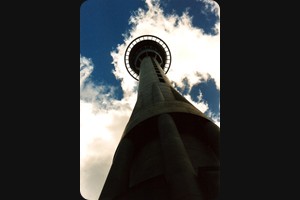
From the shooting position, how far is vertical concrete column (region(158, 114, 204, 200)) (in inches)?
391

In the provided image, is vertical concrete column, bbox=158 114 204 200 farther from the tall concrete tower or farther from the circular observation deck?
the circular observation deck

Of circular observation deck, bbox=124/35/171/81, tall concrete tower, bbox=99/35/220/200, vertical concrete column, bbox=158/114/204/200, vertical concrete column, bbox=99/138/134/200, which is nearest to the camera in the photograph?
vertical concrete column, bbox=158/114/204/200

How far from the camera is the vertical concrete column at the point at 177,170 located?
9.93 m

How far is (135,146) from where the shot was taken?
18.2 m

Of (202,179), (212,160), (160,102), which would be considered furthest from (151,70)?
(202,179)

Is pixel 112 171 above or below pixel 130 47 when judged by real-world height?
below

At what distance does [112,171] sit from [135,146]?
10.4 ft

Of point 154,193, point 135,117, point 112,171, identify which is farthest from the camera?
point 135,117

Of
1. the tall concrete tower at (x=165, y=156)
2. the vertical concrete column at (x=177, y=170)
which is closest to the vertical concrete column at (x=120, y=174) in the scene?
the tall concrete tower at (x=165, y=156)

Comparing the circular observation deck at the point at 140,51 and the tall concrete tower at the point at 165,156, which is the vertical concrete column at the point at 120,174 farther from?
the circular observation deck at the point at 140,51

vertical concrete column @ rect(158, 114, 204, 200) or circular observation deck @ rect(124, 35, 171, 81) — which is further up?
circular observation deck @ rect(124, 35, 171, 81)

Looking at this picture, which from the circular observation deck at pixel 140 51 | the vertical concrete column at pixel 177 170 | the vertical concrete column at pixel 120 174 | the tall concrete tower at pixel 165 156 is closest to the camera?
the vertical concrete column at pixel 177 170

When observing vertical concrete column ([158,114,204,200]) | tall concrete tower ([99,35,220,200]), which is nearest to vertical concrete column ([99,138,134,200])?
tall concrete tower ([99,35,220,200])

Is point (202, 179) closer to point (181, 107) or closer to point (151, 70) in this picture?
point (181, 107)
